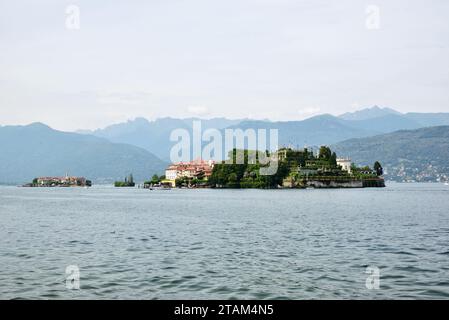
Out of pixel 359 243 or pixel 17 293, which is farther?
pixel 359 243

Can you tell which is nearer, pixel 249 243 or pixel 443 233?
pixel 249 243

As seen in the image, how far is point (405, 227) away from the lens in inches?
2286

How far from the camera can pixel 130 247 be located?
41875mm

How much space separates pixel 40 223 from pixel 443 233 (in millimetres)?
43559

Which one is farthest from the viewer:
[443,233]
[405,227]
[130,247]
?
[405,227]

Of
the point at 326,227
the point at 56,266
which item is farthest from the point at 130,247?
the point at 326,227
